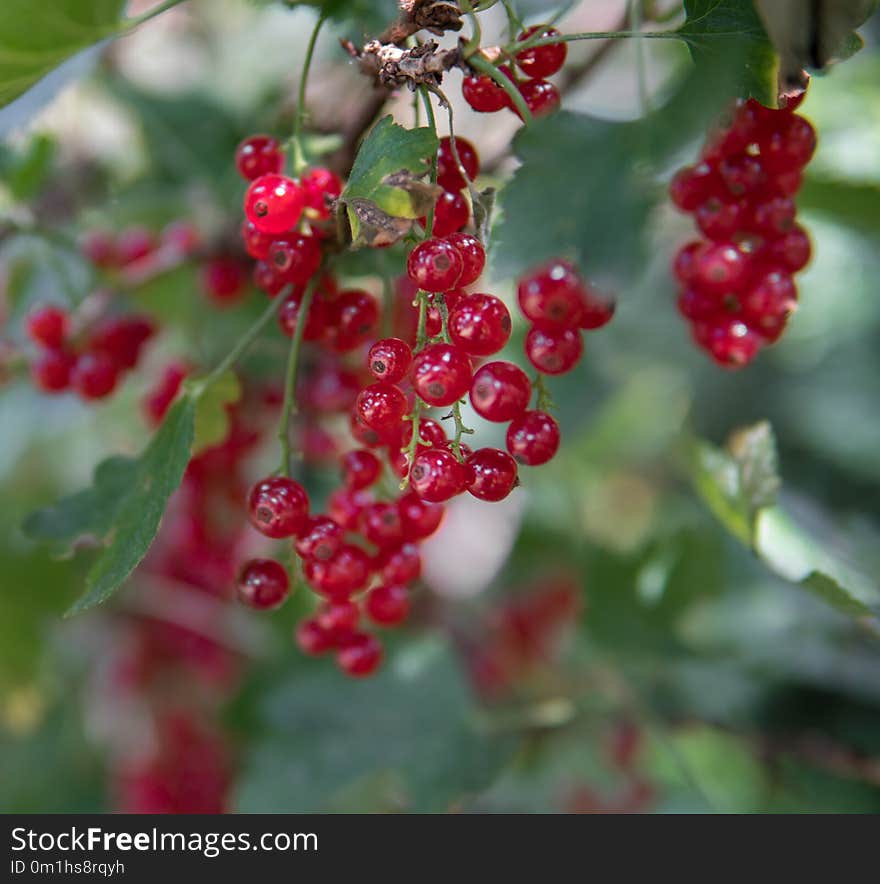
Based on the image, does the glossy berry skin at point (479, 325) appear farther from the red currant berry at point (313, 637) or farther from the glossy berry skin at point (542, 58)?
the red currant berry at point (313, 637)

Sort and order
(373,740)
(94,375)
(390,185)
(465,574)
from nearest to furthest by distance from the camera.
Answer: (390,185)
(94,375)
(373,740)
(465,574)

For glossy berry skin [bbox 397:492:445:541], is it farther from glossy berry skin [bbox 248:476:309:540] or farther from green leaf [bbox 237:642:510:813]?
green leaf [bbox 237:642:510:813]

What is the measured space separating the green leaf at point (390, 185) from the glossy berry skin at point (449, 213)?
0.05 m

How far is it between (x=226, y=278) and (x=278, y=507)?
49 cm

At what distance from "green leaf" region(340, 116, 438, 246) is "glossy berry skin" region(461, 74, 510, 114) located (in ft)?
0.31

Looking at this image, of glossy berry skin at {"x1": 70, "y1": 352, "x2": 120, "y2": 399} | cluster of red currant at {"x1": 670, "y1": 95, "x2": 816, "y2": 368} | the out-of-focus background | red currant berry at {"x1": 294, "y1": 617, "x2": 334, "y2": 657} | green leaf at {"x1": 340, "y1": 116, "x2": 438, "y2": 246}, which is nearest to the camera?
green leaf at {"x1": 340, "y1": 116, "x2": 438, "y2": 246}

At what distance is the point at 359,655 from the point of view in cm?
88

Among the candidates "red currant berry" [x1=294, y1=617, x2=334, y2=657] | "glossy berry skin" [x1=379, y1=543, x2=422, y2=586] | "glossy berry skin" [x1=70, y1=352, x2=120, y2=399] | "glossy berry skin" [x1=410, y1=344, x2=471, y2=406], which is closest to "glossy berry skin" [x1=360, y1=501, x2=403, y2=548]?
"glossy berry skin" [x1=379, y1=543, x2=422, y2=586]

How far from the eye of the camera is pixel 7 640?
1.58 m

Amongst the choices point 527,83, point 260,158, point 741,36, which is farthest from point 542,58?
point 260,158

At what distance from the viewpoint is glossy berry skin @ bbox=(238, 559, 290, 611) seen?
2.64 feet

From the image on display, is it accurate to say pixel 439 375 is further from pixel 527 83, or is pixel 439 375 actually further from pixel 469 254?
pixel 527 83
